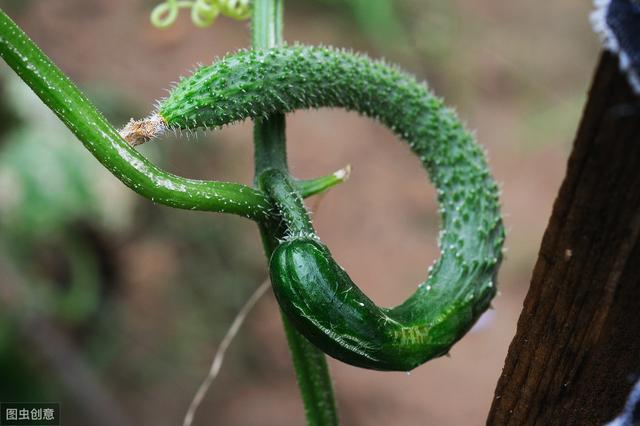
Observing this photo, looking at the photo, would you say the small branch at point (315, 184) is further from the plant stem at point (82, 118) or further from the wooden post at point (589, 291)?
the wooden post at point (589, 291)

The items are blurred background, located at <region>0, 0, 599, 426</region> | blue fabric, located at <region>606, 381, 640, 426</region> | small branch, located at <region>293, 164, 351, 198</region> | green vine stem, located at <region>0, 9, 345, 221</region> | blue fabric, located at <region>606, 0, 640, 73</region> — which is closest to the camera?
blue fabric, located at <region>606, 0, 640, 73</region>

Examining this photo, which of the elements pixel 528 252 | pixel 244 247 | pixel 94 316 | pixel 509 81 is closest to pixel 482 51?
pixel 509 81

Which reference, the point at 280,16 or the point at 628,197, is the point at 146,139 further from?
the point at 628,197

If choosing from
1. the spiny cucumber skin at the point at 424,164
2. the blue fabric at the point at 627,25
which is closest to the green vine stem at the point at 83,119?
the spiny cucumber skin at the point at 424,164

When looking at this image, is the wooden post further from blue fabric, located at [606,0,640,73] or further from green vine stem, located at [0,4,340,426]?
green vine stem, located at [0,4,340,426]

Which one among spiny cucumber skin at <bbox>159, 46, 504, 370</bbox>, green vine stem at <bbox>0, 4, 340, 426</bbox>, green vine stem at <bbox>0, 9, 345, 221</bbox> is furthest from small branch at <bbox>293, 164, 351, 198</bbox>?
green vine stem at <bbox>0, 9, 345, 221</bbox>

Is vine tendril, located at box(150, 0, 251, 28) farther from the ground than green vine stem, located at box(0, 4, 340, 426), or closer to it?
farther from the ground
